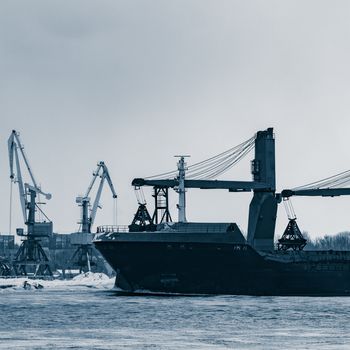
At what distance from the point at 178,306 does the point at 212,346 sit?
970 inches

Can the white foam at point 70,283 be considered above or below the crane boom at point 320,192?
below

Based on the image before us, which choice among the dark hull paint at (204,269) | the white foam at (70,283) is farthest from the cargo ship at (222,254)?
the white foam at (70,283)

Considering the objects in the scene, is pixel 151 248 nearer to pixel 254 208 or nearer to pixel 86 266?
pixel 254 208

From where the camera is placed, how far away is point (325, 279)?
8794cm

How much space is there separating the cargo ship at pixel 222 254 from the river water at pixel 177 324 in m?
6.23

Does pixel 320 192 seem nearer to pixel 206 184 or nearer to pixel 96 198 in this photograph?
pixel 206 184

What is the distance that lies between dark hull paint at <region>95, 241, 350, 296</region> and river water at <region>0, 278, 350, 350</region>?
607cm

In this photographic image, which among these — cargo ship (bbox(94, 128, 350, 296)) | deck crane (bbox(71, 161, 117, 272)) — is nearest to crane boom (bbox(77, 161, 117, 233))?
deck crane (bbox(71, 161, 117, 272))

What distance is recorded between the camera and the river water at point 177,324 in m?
45.0

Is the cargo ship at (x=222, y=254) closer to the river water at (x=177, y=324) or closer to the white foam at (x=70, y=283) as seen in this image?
the river water at (x=177, y=324)

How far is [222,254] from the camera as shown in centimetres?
8294

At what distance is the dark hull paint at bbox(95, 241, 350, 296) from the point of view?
82.6m

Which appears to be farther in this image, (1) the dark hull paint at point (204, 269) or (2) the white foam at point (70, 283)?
(2) the white foam at point (70, 283)

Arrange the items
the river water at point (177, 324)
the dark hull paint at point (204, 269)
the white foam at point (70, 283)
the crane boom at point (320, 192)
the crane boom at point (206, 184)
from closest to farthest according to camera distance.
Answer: the river water at point (177, 324)
the dark hull paint at point (204, 269)
the crane boom at point (206, 184)
the crane boom at point (320, 192)
the white foam at point (70, 283)
